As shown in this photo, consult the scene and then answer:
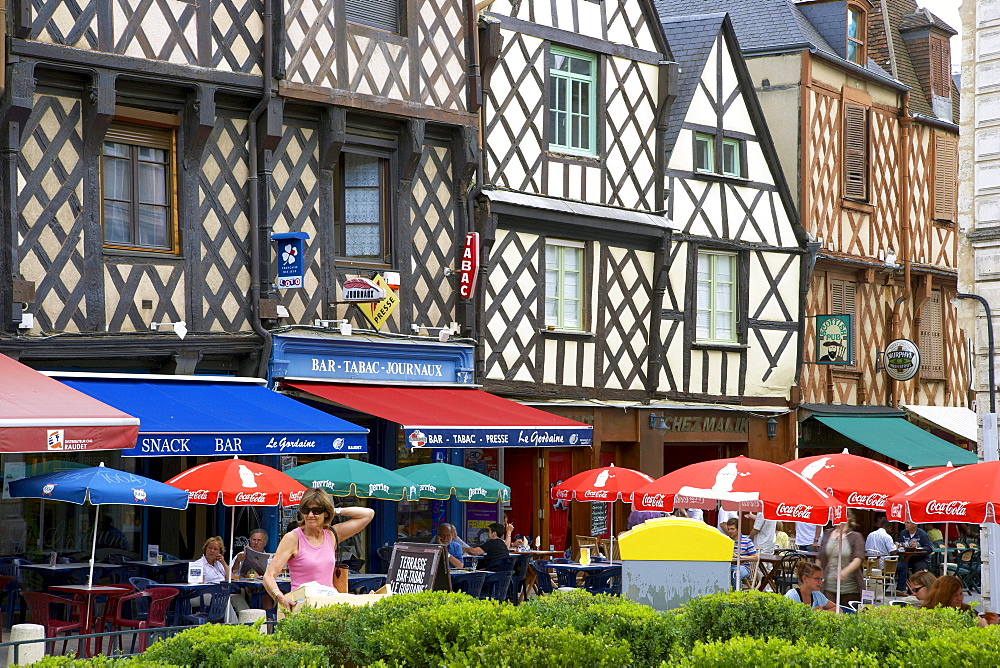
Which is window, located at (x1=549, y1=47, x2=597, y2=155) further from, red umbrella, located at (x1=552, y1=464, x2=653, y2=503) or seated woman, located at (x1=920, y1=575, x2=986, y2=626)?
seated woman, located at (x1=920, y1=575, x2=986, y2=626)

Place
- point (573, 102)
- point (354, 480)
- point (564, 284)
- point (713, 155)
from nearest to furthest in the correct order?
point (354, 480)
point (564, 284)
point (573, 102)
point (713, 155)

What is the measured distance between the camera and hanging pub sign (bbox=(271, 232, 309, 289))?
1534 cm

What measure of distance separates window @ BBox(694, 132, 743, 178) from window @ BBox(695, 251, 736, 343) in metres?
1.26

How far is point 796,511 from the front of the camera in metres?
12.8

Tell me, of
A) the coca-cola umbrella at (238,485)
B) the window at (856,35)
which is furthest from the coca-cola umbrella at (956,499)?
the window at (856,35)

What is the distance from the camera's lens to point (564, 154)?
19203mm

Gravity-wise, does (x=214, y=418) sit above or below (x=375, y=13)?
below

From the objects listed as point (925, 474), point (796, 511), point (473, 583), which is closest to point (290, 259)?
point (473, 583)

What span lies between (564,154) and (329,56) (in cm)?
418

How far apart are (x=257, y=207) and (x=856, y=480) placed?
6.92m

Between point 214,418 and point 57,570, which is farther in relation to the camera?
point 214,418

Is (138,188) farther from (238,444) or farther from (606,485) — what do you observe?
(606,485)

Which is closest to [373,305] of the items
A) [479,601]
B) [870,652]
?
[479,601]

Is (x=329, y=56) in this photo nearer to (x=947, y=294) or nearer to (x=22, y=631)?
(x=22, y=631)
